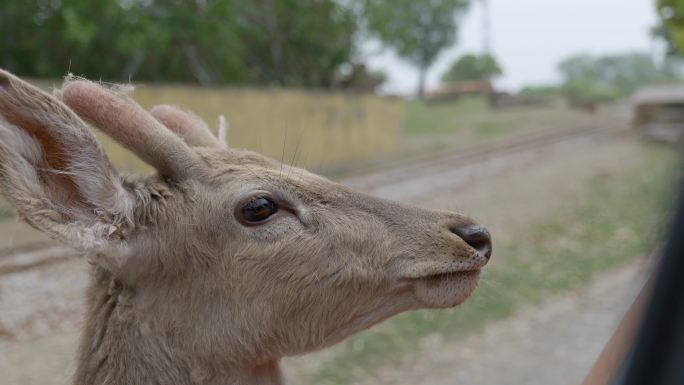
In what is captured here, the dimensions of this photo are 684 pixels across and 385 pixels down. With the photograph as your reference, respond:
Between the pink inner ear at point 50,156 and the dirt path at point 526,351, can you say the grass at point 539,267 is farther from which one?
the pink inner ear at point 50,156

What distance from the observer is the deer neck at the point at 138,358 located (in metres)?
2.44

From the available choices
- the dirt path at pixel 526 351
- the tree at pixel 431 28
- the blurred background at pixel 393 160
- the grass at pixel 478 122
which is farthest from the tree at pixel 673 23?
the tree at pixel 431 28

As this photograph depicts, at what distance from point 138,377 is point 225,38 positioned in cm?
1591

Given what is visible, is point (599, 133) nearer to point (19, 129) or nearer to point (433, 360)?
point (433, 360)

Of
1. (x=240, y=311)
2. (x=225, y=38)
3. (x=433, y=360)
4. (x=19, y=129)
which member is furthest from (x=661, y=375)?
(x=225, y=38)

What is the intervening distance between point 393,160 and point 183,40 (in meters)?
7.04

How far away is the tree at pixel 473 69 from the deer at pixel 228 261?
3355 cm

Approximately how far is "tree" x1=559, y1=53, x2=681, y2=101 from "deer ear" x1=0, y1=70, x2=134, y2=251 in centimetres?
2740

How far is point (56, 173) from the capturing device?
7.53 feet

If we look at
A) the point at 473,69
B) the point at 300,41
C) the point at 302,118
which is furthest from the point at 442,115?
the point at 302,118

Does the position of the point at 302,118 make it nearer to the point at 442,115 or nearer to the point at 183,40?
the point at 183,40

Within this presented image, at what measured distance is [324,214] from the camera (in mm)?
2572

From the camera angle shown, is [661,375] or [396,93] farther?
[396,93]

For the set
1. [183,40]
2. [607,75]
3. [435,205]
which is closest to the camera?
[435,205]
